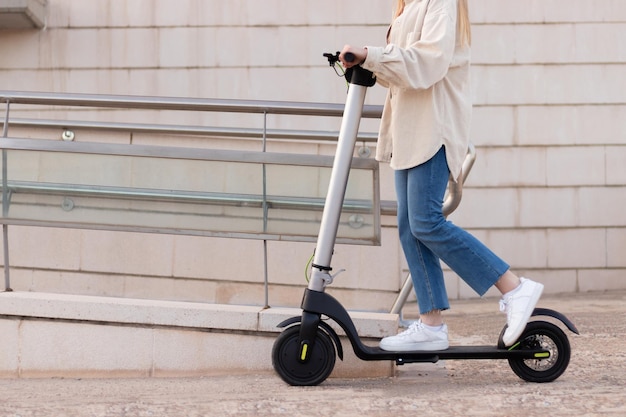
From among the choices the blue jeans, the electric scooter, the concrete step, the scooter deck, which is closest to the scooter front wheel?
the electric scooter

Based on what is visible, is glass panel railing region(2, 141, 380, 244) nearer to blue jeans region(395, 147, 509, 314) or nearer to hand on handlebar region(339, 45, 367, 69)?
blue jeans region(395, 147, 509, 314)

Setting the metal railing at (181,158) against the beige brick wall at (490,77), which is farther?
the beige brick wall at (490,77)

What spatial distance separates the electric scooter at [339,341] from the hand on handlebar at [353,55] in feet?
0.41

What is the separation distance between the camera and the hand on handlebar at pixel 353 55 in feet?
10.6

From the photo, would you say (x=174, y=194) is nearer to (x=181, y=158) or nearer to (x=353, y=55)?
(x=181, y=158)

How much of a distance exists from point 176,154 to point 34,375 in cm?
Answer: 113

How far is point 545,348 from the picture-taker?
3.45 meters

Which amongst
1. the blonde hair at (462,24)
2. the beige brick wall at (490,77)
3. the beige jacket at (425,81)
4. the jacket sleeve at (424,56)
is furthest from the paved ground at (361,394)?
the beige brick wall at (490,77)

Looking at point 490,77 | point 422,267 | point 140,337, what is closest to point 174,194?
point 140,337

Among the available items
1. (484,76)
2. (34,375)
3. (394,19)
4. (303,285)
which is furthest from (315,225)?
(484,76)

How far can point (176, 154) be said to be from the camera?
4.15 meters

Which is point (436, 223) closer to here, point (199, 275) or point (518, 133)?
point (199, 275)

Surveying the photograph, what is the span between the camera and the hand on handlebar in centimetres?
323

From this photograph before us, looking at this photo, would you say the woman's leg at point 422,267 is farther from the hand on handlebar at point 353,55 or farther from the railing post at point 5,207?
the railing post at point 5,207
